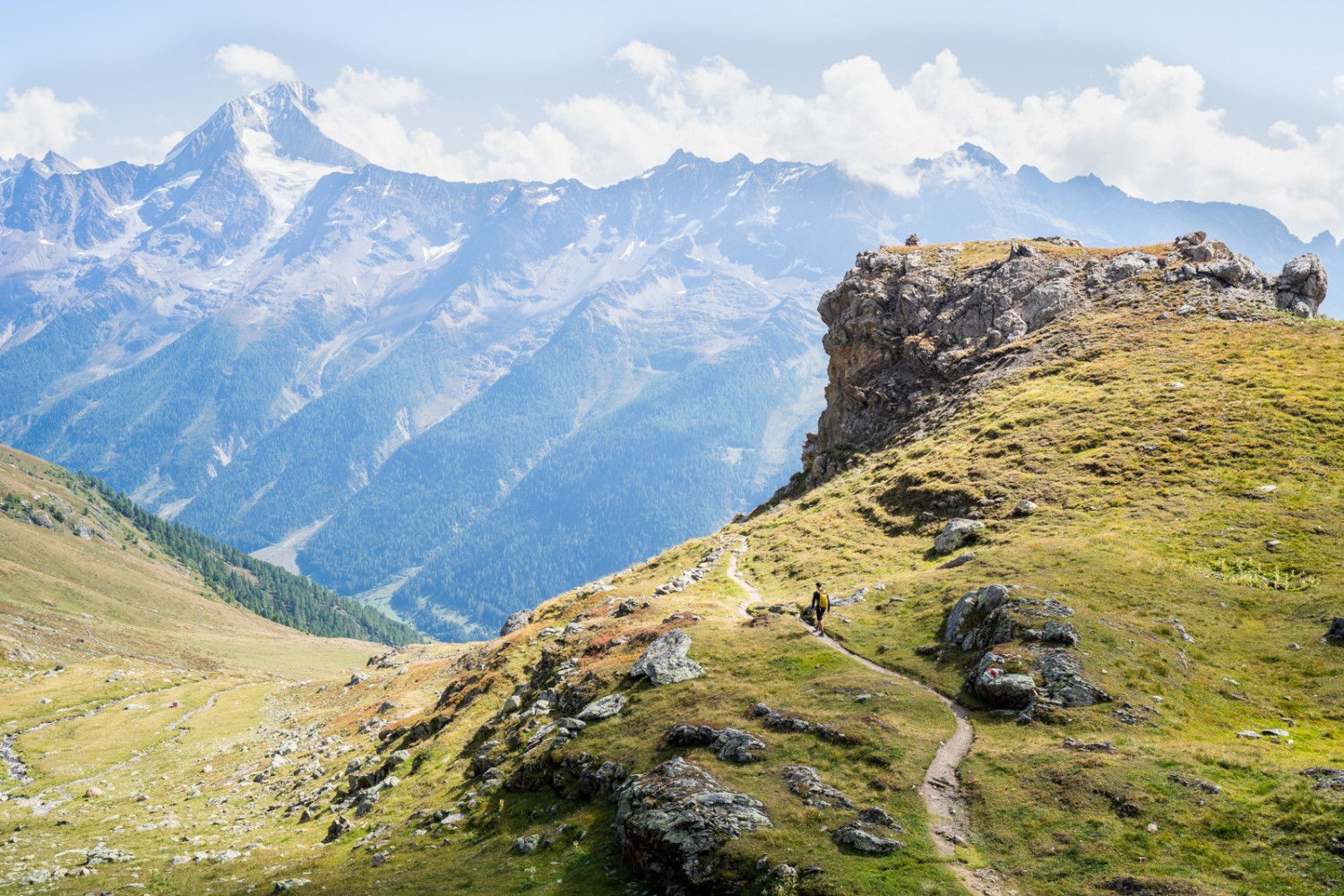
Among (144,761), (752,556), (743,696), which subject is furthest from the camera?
(144,761)

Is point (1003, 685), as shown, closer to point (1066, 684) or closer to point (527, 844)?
point (1066, 684)

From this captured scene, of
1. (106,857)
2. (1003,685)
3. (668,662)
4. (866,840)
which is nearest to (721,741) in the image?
(866,840)

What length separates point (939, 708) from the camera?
3094 centimetres

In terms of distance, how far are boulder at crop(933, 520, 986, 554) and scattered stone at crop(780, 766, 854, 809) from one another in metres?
30.1

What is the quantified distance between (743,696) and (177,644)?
21347 cm

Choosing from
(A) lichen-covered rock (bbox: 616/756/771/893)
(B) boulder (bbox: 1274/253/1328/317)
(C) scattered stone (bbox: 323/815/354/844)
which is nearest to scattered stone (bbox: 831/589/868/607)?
(A) lichen-covered rock (bbox: 616/756/771/893)

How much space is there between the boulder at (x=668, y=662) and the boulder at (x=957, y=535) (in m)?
22.2

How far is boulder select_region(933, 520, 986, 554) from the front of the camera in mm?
52781

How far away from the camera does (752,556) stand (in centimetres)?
6912

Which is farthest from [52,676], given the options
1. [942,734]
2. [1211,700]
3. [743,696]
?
[1211,700]

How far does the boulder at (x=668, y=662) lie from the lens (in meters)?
37.2

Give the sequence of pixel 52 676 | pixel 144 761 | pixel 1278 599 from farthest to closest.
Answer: pixel 52 676, pixel 144 761, pixel 1278 599

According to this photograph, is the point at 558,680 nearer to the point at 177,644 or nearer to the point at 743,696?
the point at 743,696

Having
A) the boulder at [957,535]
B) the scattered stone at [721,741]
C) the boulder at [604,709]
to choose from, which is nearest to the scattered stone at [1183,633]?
the boulder at [957,535]
